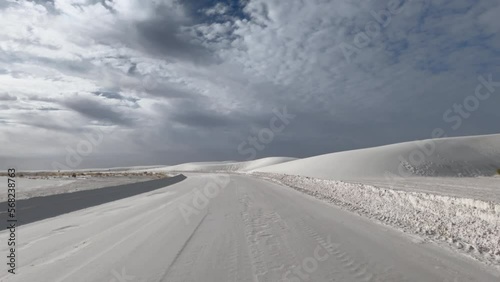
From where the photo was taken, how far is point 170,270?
5445 millimetres

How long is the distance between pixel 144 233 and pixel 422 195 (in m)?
11.7

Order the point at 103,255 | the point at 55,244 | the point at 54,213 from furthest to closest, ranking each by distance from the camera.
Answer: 1. the point at 54,213
2. the point at 55,244
3. the point at 103,255

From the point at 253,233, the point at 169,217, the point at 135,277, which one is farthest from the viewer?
the point at 169,217

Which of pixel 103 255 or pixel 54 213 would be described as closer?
pixel 103 255

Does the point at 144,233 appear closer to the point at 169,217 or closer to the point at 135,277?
the point at 169,217

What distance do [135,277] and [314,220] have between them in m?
6.46

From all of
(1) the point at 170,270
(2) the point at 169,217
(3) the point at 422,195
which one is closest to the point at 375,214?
(3) the point at 422,195

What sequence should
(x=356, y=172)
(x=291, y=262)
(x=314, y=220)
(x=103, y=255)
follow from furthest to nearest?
1. (x=356, y=172)
2. (x=314, y=220)
3. (x=103, y=255)
4. (x=291, y=262)

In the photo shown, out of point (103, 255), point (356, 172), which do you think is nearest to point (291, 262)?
point (103, 255)

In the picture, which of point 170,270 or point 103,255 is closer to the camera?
point 170,270

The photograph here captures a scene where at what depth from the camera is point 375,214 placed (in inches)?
466

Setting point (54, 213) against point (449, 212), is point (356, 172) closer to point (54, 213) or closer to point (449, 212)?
point (449, 212)

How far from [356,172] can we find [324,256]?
47.4 m

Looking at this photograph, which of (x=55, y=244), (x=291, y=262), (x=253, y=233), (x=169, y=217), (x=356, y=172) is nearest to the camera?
(x=291, y=262)
